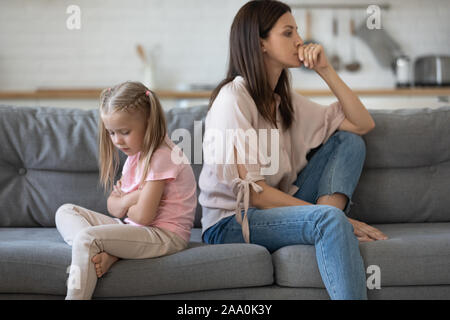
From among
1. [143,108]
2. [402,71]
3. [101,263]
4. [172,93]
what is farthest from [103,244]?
[402,71]

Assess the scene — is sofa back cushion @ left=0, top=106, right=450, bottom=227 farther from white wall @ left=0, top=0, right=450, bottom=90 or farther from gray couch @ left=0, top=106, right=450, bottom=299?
white wall @ left=0, top=0, right=450, bottom=90

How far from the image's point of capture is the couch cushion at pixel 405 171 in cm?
190

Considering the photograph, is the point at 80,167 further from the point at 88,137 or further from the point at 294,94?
the point at 294,94

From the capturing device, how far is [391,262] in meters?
1.41

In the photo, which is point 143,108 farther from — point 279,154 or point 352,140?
point 352,140

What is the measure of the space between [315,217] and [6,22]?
11.0ft

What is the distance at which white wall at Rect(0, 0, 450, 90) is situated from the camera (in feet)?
12.9

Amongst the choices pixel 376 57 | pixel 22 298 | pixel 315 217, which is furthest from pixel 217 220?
pixel 376 57

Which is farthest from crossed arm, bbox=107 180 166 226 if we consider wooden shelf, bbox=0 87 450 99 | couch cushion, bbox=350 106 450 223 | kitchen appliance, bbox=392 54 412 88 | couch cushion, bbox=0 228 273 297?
kitchen appliance, bbox=392 54 412 88

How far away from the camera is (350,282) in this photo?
4.24 feet

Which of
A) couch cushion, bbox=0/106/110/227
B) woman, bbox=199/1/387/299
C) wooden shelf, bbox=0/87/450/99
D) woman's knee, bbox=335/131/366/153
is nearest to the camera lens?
woman, bbox=199/1/387/299

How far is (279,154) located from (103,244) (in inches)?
25.6

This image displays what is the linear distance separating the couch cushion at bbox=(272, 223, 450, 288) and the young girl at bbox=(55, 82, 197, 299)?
12.0 inches

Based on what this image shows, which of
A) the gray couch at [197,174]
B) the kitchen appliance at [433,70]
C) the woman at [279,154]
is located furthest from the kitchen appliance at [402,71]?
the woman at [279,154]
